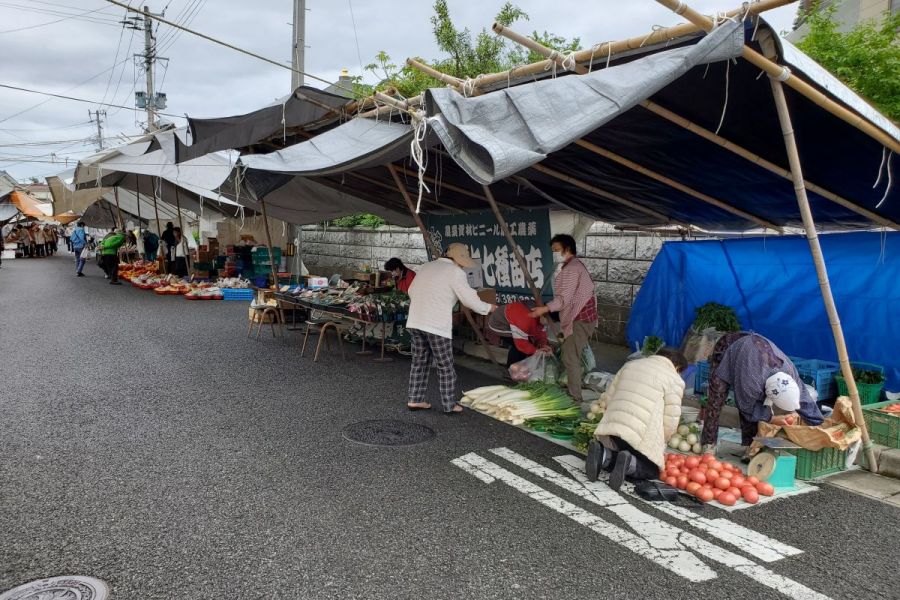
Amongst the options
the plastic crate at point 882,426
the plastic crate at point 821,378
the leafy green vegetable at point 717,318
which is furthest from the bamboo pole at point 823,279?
the leafy green vegetable at point 717,318

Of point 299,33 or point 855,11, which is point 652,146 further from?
point 855,11

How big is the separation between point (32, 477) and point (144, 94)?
118ft

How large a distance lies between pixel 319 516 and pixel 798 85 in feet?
14.8

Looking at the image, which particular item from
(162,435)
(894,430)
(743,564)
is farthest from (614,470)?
(162,435)

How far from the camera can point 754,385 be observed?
5.15 m

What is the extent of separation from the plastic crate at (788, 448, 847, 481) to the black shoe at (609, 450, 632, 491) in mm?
1449

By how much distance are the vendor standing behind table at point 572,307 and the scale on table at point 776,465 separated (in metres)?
2.59

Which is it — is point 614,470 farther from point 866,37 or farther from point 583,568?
point 866,37

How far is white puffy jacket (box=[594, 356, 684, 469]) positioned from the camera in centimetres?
473

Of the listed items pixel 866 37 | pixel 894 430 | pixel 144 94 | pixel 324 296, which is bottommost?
pixel 894 430

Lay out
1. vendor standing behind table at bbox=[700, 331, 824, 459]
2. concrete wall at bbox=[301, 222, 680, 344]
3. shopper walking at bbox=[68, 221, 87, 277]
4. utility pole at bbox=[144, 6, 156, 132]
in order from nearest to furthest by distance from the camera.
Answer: vendor standing behind table at bbox=[700, 331, 824, 459] → concrete wall at bbox=[301, 222, 680, 344] → shopper walking at bbox=[68, 221, 87, 277] → utility pole at bbox=[144, 6, 156, 132]

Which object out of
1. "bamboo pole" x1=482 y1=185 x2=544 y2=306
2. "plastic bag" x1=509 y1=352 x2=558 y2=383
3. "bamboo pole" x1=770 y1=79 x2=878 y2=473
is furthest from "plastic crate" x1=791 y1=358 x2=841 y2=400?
"bamboo pole" x1=482 y1=185 x2=544 y2=306

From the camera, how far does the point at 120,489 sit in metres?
4.54

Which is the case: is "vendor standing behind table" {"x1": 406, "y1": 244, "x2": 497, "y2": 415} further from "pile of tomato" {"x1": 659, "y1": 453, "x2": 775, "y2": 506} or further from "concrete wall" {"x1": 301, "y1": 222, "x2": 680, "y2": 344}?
"concrete wall" {"x1": 301, "y1": 222, "x2": 680, "y2": 344}
